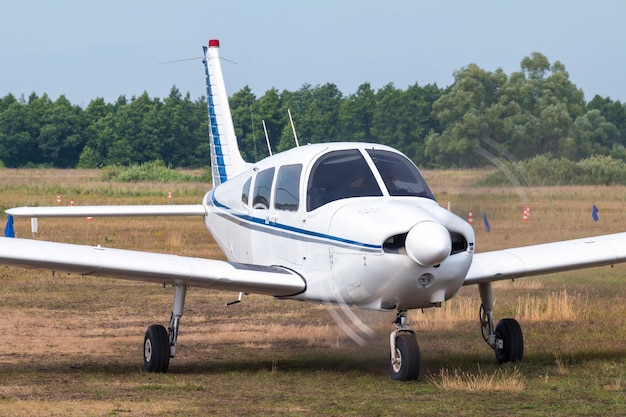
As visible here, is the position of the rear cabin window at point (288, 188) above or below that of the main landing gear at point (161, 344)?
above

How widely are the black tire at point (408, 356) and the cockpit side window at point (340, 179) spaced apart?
1.46 m

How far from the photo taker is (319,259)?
11992 mm

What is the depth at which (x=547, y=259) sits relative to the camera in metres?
13.2

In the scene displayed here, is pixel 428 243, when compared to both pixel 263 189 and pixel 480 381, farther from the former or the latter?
pixel 263 189

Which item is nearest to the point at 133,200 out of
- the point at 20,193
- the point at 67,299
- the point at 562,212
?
the point at 20,193

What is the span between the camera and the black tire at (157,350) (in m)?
12.7

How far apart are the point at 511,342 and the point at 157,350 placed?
3.85 metres

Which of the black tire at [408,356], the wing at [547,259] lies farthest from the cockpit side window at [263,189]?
the black tire at [408,356]

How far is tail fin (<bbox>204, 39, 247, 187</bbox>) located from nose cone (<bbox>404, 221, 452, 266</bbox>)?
8186 mm

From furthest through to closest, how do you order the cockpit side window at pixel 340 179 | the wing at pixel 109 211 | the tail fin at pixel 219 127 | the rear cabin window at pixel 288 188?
the tail fin at pixel 219 127 → the wing at pixel 109 211 → the rear cabin window at pixel 288 188 → the cockpit side window at pixel 340 179

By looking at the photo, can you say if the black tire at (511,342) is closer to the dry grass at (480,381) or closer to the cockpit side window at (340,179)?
the dry grass at (480,381)

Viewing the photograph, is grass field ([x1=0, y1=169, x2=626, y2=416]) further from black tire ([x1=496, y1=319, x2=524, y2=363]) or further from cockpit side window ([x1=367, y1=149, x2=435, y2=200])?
cockpit side window ([x1=367, y1=149, x2=435, y2=200])

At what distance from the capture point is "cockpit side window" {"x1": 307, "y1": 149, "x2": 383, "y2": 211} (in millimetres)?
11891

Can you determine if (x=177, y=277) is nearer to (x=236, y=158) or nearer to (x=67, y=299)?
(x=236, y=158)
